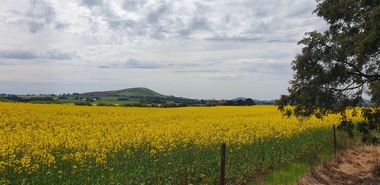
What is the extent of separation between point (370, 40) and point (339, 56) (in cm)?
291

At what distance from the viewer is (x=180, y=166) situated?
9.91 m

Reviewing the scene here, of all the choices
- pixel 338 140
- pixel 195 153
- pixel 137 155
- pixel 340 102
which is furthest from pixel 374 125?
pixel 137 155

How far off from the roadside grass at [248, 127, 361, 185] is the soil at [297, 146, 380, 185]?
13.9 inches

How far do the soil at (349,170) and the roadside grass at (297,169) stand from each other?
35cm

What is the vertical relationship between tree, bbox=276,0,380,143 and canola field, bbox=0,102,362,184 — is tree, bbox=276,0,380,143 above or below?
above

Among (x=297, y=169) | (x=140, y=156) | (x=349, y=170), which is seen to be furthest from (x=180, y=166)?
(x=349, y=170)

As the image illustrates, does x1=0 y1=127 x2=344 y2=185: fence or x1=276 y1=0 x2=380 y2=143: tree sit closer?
x1=0 y1=127 x2=344 y2=185: fence

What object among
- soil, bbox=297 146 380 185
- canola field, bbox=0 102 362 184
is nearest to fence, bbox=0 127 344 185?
canola field, bbox=0 102 362 184

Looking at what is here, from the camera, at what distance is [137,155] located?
10555 millimetres

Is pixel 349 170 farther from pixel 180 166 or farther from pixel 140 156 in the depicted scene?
pixel 140 156

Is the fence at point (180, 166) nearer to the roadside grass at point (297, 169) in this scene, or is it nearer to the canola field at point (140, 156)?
the canola field at point (140, 156)

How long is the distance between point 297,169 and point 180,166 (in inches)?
175

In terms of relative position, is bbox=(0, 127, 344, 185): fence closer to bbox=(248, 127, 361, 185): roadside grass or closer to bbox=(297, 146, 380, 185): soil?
bbox=(248, 127, 361, 185): roadside grass

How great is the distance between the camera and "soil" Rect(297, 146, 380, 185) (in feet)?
33.9
